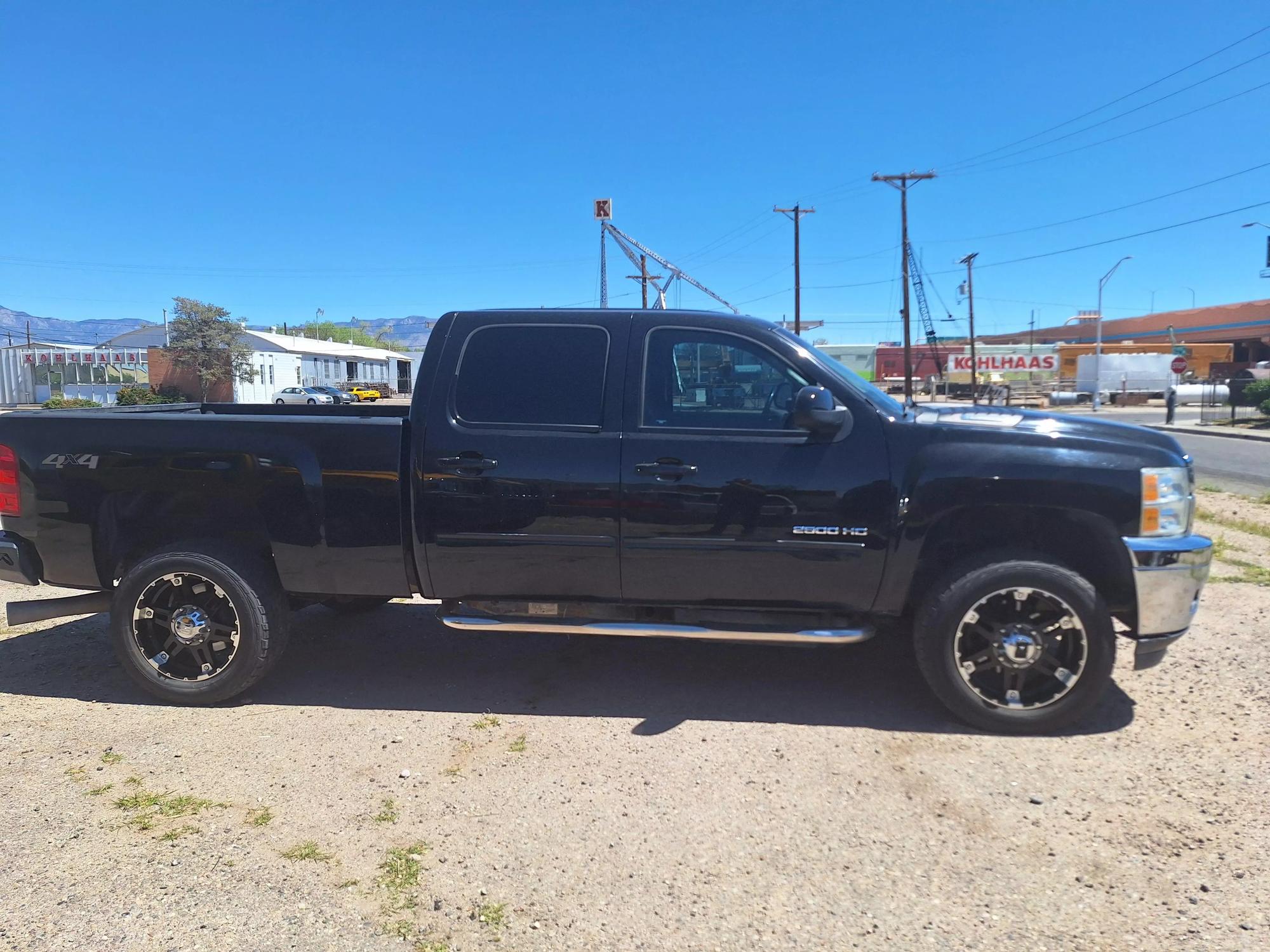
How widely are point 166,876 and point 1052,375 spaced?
218 ft

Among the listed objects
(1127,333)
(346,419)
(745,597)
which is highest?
(1127,333)

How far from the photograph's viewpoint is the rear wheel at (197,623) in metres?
4.29

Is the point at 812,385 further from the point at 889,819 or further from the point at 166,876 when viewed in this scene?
the point at 166,876

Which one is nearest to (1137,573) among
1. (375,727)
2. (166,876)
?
(375,727)

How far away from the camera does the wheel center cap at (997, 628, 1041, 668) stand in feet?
12.9

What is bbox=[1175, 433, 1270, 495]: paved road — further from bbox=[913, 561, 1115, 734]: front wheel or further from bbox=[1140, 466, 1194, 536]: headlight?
bbox=[913, 561, 1115, 734]: front wheel

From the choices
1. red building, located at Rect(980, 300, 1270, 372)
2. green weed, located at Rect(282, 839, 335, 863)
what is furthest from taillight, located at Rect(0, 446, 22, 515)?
red building, located at Rect(980, 300, 1270, 372)

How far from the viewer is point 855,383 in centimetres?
419

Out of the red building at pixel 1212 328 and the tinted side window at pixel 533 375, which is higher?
the red building at pixel 1212 328

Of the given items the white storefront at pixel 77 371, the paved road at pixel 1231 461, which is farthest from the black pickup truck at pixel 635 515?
the white storefront at pixel 77 371

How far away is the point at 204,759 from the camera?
3.81 metres

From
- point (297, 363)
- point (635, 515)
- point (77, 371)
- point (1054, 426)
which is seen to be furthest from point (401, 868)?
point (297, 363)

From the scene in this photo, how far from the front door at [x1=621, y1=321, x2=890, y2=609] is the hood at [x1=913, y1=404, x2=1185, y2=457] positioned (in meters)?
0.46

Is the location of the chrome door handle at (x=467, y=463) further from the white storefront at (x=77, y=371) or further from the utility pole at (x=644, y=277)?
the white storefront at (x=77, y=371)
